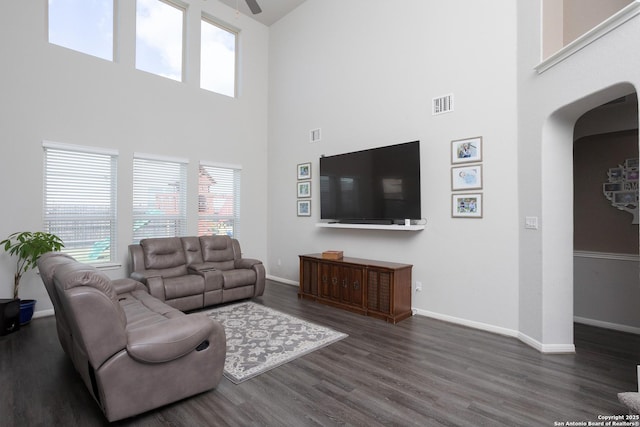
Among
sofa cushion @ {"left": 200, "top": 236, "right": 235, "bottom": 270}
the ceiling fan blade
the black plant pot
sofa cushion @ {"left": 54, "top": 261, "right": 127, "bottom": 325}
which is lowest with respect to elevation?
the black plant pot

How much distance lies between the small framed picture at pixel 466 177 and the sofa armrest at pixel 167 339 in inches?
126

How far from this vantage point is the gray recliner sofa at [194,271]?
426 centimetres

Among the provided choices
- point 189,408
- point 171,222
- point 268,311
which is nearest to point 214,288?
point 268,311

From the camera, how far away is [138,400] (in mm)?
2084

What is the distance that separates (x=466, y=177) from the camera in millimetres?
3938

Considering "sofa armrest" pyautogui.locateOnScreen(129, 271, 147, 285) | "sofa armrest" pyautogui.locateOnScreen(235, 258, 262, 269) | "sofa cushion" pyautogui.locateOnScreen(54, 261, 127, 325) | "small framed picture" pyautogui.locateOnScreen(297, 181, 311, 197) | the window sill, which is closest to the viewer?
"sofa cushion" pyautogui.locateOnScreen(54, 261, 127, 325)

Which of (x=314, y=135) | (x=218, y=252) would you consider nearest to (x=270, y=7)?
(x=314, y=135)

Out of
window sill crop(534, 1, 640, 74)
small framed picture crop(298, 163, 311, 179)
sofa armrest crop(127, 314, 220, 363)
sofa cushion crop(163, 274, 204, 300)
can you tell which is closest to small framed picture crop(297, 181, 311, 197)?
small framed picture crop(298, 163, 311, 179)

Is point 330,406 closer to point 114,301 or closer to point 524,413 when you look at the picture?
point 524,413

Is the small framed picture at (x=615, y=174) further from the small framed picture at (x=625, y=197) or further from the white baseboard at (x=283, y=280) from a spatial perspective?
the white baseboard at (x=283, y=280)

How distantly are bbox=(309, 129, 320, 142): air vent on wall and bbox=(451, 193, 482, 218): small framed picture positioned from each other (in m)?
2.70

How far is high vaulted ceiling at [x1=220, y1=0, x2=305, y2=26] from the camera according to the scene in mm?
6145

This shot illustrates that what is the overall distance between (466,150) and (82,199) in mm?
5247

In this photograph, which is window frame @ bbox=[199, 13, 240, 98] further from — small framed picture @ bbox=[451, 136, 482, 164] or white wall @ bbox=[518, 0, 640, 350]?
white wall @ bbox=[518, 0, 640, 350]
